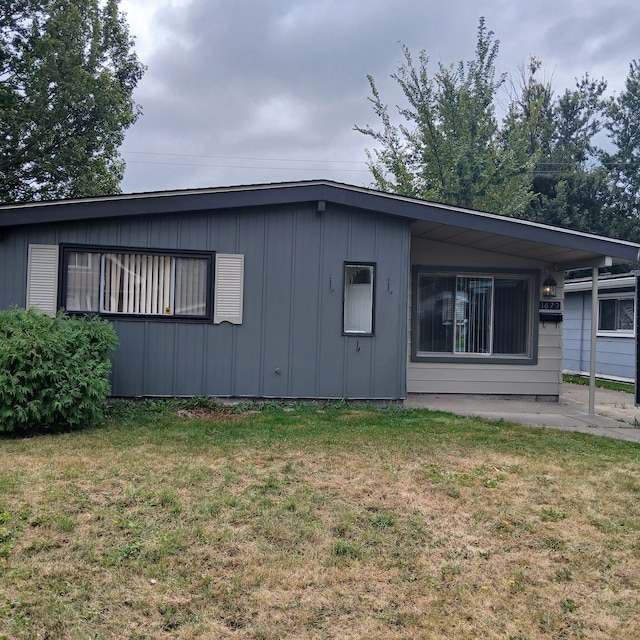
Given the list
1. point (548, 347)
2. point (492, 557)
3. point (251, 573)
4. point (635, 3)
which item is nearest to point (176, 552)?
point (251, 573)

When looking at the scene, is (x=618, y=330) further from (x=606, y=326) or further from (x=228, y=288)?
(x=228, y=288)

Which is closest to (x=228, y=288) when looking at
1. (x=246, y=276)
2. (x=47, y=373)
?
(x=246, y=276)

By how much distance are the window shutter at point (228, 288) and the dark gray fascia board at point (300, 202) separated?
692 mm

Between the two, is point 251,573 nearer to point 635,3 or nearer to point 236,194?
point 236,194

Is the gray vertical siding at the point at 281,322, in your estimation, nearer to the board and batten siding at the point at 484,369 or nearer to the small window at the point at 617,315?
the board and batten siding at the point at 484,369

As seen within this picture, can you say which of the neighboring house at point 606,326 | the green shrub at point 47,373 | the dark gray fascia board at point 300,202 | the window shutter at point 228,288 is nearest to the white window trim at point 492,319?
A: the dark gray fascia board at point 300,202

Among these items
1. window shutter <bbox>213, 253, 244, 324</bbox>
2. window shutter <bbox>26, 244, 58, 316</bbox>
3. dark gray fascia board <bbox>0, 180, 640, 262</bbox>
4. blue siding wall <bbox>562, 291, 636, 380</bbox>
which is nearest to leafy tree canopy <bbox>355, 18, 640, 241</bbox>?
blue siding wall <bbox>562, 291, 636, 380</bbox>

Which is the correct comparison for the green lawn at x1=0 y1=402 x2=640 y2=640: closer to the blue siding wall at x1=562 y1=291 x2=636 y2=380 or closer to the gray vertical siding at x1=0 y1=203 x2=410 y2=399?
the gray vertical siding at x1=0 y1=203 x2=410 y2=399

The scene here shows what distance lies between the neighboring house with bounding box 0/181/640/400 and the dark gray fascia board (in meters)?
0.01

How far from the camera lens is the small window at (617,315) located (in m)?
12.8

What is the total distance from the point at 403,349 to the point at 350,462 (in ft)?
10.3

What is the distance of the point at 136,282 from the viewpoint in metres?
Result: 7.25

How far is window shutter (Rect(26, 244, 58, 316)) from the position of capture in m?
7.02

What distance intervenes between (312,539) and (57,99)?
1574 centimetres
